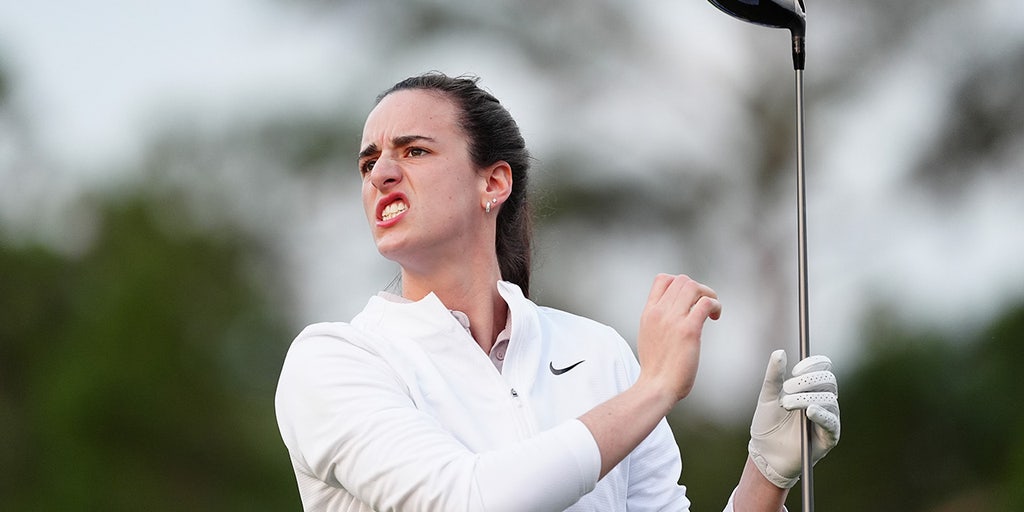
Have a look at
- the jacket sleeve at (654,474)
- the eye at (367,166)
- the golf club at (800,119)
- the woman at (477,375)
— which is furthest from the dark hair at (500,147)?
the golf club at (800,119)

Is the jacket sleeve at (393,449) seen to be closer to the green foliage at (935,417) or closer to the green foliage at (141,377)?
the green foliage at (935,417)

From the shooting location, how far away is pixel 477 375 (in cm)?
239

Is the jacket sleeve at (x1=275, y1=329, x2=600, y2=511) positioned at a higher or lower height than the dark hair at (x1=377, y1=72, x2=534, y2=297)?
lower

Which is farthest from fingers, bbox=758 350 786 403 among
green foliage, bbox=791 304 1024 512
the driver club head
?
green foliage, bbox=791 304 1024 512

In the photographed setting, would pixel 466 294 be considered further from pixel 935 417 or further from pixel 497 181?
pixel 935 417

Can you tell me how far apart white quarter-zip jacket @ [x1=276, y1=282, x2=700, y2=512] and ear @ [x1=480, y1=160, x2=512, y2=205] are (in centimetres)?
22

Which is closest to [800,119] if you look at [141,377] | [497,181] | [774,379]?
[774,379]

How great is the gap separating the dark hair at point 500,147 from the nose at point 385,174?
0.68 ft

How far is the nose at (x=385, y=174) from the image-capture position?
2.51 m

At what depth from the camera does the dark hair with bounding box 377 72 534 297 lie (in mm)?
2736

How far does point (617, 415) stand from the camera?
→ 82.2 inches

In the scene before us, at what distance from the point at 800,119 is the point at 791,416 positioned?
0.53 meters

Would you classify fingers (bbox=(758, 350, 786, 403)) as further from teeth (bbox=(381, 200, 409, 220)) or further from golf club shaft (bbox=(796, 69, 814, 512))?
teeth (bbox=(381, 200, 409, 220))

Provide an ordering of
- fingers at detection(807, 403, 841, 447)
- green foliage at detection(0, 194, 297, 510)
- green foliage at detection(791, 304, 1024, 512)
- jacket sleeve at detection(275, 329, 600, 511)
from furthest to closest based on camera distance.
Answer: green foliage at detection(0, 194, 297, 510) → green foliage at detection(791, 304, 1024, 512) → fingers at detection(807, 403, 841, 447) → jacket sleeve at detection(275, 329, 600, 511)
